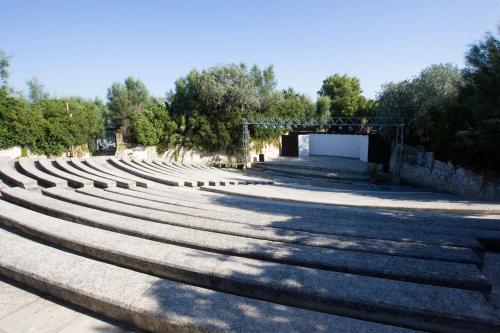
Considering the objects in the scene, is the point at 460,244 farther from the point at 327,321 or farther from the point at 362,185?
the point at 362,185

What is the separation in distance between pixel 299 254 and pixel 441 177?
41.7 ft

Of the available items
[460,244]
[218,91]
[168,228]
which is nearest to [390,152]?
[218,91]

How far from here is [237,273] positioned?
255 centimetres

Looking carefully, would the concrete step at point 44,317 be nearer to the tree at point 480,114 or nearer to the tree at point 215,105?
the tree at point 480,114

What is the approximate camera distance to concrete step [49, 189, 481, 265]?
312 centimetres

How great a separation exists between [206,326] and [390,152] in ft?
68.2

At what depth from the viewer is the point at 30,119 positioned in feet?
45.1

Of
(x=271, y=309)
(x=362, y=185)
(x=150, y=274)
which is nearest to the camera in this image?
(x=271, y=309)

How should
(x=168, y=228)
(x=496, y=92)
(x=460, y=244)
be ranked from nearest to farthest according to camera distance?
1. (x=460, y=244)
2. (x=168, y=228)
3. (x=496, y=92)

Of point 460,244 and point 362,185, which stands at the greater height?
point 460,244

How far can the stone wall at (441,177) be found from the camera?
10164 millimetres

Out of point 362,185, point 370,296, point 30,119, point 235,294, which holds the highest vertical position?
point 30,119

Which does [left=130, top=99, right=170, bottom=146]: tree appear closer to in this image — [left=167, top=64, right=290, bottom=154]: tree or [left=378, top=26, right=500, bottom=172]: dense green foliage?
[left=167, top=64, right=290, bottom=154]: tree

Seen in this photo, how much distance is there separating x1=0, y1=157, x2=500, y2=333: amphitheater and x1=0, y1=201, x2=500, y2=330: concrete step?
10mm
